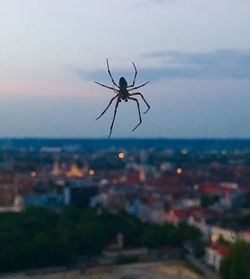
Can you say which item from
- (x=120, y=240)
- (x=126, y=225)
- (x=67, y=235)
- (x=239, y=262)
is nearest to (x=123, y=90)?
(x=239, y=262)

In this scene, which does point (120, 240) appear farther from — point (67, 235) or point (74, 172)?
point (74, 172)

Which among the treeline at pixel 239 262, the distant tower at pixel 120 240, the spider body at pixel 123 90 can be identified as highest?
the spider body at pixel 123 90

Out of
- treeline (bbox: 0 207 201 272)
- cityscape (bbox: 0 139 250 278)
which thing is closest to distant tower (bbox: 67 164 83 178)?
cityscape (bbox: 0 139 250 278)

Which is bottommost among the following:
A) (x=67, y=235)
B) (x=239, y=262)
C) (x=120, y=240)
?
(x=120, y=240)

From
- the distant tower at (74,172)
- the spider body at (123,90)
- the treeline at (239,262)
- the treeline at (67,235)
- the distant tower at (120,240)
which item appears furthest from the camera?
the distant tower at (74,172)

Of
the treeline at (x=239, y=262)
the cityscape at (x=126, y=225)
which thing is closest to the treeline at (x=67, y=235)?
the cityscape at (x=126, y=225)

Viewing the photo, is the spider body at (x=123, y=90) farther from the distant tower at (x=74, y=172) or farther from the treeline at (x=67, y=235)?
the distant tower at (x=74, y=172)

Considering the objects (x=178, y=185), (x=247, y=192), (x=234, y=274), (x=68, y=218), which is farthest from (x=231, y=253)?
(x=178, y=185)

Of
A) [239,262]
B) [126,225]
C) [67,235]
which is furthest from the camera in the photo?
[126,225]
